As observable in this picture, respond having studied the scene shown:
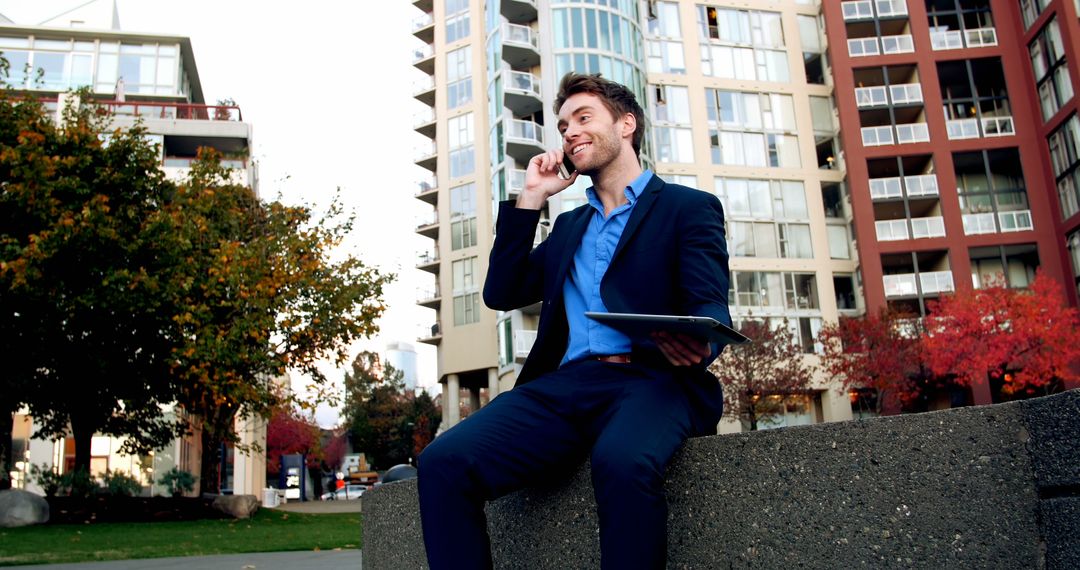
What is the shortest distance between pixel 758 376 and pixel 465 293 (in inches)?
829

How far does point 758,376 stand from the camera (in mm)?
35844

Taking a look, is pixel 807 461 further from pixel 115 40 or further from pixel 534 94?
pixel 115 40

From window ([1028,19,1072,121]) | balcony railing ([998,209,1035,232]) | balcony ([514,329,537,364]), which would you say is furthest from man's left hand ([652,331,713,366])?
balcony railing ([998,209,1035,232])

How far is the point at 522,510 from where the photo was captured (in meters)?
3.08

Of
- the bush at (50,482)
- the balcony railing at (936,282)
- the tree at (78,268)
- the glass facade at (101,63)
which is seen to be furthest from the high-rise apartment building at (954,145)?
the glass facade at (101,63)

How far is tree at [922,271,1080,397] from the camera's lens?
106 feet

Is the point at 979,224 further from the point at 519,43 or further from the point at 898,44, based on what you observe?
the point at 519,43

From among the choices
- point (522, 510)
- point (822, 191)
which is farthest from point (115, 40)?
point (522, 510)

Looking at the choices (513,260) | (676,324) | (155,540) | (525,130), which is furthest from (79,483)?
(525,130)

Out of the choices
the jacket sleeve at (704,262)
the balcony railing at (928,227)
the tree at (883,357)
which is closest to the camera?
the jacket sleeve at (704,262)

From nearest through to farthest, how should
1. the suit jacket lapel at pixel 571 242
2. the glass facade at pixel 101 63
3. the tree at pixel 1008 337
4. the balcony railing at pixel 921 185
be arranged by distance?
the suit jacket lapel at pixel 571 242 → the tree at pixel 1008 337 → the balcony railing at pixel 921 185 → the glass facade at pixel 101 63

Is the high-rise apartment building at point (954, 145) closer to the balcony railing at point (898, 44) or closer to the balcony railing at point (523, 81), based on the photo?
the balcony railing at point (898, 44)

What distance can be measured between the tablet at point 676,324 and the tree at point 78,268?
65.3 ft

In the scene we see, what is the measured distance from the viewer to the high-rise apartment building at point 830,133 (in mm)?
40750
